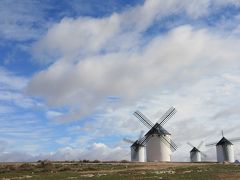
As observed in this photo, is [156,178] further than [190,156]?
No

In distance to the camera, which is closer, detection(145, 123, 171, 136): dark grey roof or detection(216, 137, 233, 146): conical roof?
detection(145, 123, 171, 136): dark grey roof

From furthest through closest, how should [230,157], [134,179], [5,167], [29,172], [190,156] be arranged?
[190,156] < [230,157] < [5,167] < [29,172] < [134,179]

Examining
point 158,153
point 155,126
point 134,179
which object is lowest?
point 134,179

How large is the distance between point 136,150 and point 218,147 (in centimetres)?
2494

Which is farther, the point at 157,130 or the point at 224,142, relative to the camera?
the point at 224,142

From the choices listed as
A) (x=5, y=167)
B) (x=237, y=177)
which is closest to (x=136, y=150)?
(x=5, y=167)

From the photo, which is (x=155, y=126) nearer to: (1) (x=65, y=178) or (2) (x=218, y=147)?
(2) (x=218, y=147)

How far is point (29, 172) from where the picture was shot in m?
68.0

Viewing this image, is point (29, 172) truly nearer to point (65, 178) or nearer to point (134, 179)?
point (65, 178)

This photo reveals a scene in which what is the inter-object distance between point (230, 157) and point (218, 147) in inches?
264

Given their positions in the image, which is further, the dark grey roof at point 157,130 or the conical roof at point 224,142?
the conical roof at point 224,142

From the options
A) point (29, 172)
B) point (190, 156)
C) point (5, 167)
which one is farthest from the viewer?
point (190, 156)

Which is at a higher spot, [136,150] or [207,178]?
[136,150]

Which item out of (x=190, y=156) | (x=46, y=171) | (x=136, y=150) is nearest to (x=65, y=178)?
(x=46, y=171)
